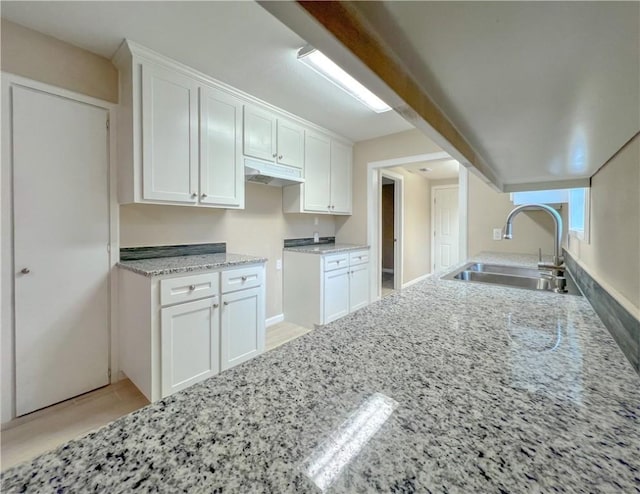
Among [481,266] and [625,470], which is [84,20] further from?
[481,266]

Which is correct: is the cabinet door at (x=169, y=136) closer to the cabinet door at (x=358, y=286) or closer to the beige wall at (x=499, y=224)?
the cabinet door at (x=358, y=286)

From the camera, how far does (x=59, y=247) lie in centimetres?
187

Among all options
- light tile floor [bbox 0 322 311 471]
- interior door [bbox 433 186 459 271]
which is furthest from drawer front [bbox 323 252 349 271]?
interior door [bbox 433 186 459 271]

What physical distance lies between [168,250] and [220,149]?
0.96m

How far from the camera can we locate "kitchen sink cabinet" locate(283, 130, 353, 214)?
3205mm

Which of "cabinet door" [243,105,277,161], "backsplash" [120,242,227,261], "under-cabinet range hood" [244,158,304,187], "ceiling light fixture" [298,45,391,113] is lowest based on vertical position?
"backsplash" [120,242,227,261]

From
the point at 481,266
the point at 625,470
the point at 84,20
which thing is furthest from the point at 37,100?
the point at 481,266

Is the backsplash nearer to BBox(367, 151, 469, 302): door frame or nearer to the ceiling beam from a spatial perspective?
BBox(367, 151, 469, 302): door frame

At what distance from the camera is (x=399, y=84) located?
44cm

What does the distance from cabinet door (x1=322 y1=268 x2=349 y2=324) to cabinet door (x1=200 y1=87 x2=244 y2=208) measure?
129 centimetres

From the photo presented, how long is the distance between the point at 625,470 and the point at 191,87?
272cm

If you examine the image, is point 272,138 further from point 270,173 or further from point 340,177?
point 340,177

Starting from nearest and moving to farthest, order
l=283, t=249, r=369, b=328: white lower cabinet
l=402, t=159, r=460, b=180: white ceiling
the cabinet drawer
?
1. the cabinet drawer
2. l=283, t=249, r=369, b=328: white lower cabinet
3. l=402, t=159, r=460, b=180: white ceiling

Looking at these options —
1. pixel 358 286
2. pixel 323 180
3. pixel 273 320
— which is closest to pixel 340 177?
pixel 323 180
